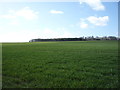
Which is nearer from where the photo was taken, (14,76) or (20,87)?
(20,87)

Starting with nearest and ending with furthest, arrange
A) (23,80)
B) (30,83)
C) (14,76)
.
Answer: (30,83)
(23,80)
(14,76)

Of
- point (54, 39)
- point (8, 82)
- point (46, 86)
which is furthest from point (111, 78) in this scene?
point (54, 39)

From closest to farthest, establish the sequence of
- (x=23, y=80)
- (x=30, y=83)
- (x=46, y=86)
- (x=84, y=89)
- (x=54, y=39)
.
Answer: (x=84, y=89)
(x=46, y=86)
(x=30, y=83)
(x=23, y=80)
(x=54, y=39)

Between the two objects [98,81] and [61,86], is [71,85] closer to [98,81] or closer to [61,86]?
[61,86]

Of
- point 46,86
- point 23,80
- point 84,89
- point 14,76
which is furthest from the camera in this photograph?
point 14,76

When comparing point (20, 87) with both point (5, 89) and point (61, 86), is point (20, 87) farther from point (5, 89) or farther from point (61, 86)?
point (61, 86)

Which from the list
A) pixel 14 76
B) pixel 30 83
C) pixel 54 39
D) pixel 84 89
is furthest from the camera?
pixel 54 39

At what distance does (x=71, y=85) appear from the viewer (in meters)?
8.47

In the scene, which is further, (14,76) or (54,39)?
(54,39)

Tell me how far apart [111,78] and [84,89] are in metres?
3.00

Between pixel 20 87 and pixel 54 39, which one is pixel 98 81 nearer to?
pixel 20 87

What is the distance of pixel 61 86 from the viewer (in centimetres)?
838

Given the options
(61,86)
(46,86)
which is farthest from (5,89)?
(61,86)

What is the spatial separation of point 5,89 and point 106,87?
5.26 m
